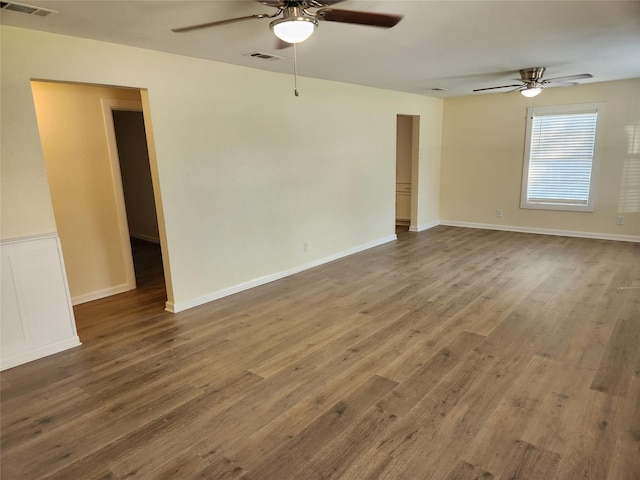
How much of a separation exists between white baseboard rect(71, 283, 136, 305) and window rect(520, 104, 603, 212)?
22.2 feet

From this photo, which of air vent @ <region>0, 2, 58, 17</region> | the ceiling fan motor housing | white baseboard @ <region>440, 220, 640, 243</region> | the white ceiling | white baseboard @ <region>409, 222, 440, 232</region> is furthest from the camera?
white baseboard @ <region>409, 222, 440, 232</region>

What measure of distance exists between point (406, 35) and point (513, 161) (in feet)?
16.2

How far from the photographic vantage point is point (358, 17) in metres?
2.27

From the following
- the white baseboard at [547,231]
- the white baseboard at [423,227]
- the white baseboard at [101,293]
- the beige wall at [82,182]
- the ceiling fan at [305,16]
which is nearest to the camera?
the ceiling fan at [305,16]

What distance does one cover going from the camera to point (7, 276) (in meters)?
2.96

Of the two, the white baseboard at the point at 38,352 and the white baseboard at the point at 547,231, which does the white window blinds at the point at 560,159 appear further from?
the white baseboard at the point at 38,352

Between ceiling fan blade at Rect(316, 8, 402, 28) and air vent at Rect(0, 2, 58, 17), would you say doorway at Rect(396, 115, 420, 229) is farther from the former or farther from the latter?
air vent at Rect(0, 2, 58, 17)

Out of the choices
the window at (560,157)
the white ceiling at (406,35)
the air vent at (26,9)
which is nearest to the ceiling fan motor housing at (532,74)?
the white ceiling at (406,35)

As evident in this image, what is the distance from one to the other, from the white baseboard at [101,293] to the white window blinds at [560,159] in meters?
6.76

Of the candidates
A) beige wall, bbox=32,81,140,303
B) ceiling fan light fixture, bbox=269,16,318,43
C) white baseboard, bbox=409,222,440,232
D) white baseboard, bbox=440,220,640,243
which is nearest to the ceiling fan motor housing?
white baseboard, bbox=440,220,640,243

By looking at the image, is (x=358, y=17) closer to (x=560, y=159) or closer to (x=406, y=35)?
(x=406, y=35)

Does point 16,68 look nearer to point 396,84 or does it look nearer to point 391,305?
point 391,305

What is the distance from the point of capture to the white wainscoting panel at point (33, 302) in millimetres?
2971

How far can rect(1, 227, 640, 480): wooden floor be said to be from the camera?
202 centimetres
